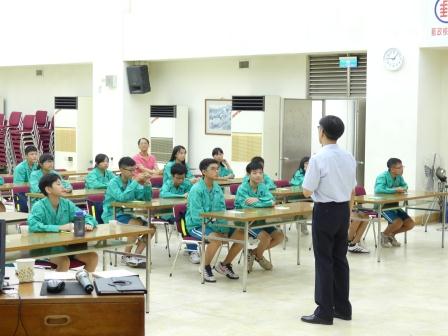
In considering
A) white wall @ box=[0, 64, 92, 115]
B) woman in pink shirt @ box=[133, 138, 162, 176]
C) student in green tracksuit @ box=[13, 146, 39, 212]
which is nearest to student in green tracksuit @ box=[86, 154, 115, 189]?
student in green tracksuit @ box=[13, 146, 39, 212]

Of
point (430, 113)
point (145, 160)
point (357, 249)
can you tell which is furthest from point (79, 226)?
point (430, 113)

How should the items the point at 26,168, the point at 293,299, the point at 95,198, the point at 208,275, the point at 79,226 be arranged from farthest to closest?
the point at 26,168
the point at 95,198
the point at 208,275
the point at 293,299
the point at 79,226

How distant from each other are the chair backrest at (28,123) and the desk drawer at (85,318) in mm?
14285

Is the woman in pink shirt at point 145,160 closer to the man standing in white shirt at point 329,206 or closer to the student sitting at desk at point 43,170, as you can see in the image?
the student sitting at desk at point 43,170

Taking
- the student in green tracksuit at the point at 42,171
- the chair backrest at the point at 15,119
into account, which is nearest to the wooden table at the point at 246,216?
the student in green tracksuit at the point at 42,171

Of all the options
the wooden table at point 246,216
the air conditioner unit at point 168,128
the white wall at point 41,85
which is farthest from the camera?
the white wall at point 41,85

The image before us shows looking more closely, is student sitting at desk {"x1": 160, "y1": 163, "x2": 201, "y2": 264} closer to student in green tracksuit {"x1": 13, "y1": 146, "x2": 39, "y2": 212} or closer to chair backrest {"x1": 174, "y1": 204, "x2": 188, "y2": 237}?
chair backrest {"x1": 174, "y1": 204, "x2": 188, "y2": 237}

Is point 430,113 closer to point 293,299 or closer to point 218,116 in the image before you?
point 218,116

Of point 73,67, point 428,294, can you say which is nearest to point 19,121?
point 73,67

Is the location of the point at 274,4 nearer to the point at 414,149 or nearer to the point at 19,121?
the point at 414,149

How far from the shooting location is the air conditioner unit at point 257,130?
44.0 feet

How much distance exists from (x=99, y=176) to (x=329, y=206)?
5064mm

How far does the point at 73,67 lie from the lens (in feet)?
58.2

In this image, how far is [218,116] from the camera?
14734mm
